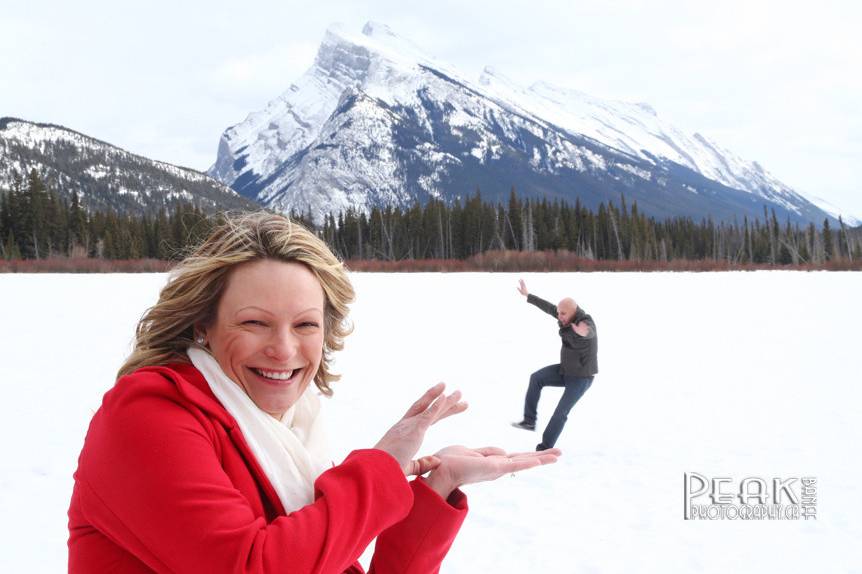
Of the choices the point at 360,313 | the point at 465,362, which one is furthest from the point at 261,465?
the point at 360,313

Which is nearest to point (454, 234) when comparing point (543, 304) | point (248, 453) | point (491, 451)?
point (543, 304)

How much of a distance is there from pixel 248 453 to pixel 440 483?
1.51 ft

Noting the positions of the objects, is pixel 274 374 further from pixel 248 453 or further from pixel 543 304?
pixel 543 304

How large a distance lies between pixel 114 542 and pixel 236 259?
56 centimetres

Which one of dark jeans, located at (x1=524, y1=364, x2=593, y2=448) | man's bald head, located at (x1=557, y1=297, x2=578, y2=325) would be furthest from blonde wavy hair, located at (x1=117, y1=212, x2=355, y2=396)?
dark jeans, located at (x1=524, y1=364, x2=593, y2=448)

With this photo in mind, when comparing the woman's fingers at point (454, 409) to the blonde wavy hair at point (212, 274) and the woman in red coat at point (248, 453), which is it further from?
the blonde wavy hair at point (212, 274)

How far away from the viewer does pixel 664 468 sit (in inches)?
276

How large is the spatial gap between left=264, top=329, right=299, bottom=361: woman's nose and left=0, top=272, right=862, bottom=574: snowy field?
3.75 m

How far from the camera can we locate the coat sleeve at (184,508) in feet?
3.51

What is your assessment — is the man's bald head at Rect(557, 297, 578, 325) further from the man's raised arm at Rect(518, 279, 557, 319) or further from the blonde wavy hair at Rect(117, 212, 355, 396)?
the blonde wavy hair at Rect(117, 212, 355, 396)

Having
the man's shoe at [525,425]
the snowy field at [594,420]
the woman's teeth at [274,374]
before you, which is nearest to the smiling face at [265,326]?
the woman's teeth at [274,374]

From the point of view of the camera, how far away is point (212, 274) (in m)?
1.36

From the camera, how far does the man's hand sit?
7020 millimetres

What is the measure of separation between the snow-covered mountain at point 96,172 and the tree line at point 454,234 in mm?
70448
